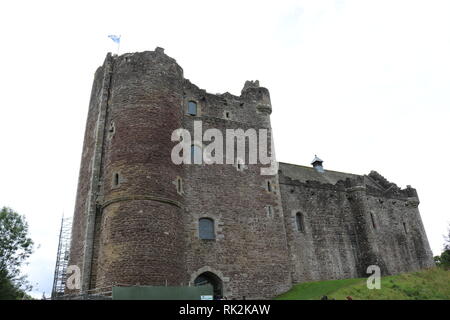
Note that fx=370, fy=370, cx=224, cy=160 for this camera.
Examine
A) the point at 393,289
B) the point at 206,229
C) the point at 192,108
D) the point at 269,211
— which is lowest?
the point at 393,289

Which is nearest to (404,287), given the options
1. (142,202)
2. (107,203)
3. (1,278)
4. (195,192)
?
(195,192)

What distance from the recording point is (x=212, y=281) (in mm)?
21672

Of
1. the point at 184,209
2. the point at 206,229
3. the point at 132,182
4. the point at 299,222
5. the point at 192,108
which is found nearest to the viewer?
the point at 132,182

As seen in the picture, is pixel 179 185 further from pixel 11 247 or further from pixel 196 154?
pixel 11 247

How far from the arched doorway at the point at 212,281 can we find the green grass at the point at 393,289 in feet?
12.5

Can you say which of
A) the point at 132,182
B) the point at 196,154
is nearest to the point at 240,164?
the point at 196,154

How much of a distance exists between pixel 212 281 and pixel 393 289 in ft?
32.7

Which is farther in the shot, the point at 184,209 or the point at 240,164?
the point at 240,164

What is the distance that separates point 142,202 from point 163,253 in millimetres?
2823

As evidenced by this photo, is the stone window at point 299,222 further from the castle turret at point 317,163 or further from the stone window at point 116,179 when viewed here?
the stone window at point 116,179

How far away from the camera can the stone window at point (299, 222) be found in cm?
2865

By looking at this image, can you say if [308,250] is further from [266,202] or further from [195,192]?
[195,192]
